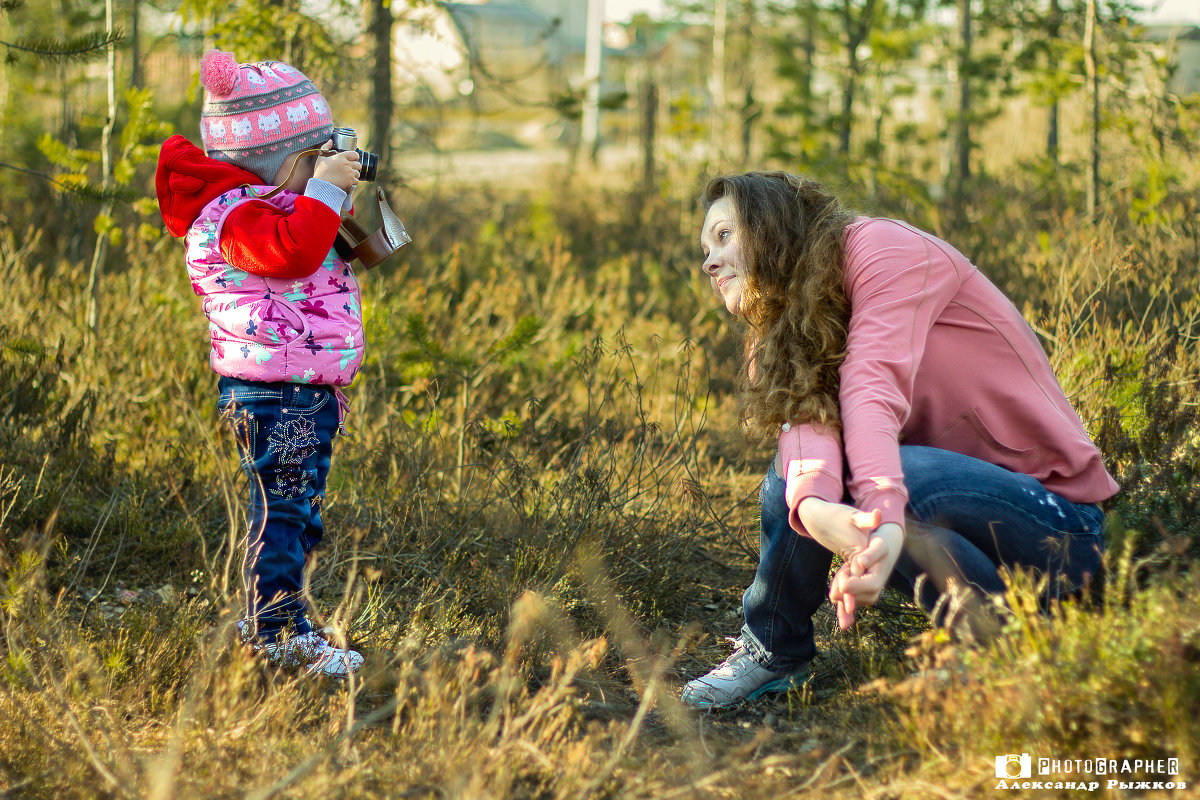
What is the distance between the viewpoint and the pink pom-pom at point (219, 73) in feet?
6.97

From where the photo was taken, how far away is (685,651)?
250 cm

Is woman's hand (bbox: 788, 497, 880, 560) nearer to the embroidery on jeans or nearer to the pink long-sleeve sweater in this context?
the pink long-sleeve sweater

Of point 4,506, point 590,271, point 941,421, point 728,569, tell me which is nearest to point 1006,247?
point 590,271

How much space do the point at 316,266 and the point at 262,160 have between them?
0.33m

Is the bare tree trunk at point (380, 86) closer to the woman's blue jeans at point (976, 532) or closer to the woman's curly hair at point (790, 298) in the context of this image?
the woman's curly hair at point (790, 298)

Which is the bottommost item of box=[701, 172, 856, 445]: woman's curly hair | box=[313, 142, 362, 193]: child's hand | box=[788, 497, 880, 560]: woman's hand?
box=[788, 497, 880, 560]: woman's hand

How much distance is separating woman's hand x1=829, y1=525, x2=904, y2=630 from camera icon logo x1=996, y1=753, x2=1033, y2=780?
0.31m

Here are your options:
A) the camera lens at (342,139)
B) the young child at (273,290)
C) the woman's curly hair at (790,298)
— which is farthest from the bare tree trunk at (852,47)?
the young child at (273,290)

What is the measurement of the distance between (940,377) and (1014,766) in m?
0.76

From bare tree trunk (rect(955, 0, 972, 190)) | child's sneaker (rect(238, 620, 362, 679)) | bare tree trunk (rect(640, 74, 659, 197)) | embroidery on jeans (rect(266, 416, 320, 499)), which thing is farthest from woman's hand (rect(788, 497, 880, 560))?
bare tree trunk (rect(640, 74, 659, 197))

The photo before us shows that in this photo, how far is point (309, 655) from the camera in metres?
2.16

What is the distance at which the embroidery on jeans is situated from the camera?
217cm

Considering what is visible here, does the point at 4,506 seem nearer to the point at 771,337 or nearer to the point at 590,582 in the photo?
the point at 590,582

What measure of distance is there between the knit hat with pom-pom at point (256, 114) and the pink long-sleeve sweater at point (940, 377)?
1239 millimetres
